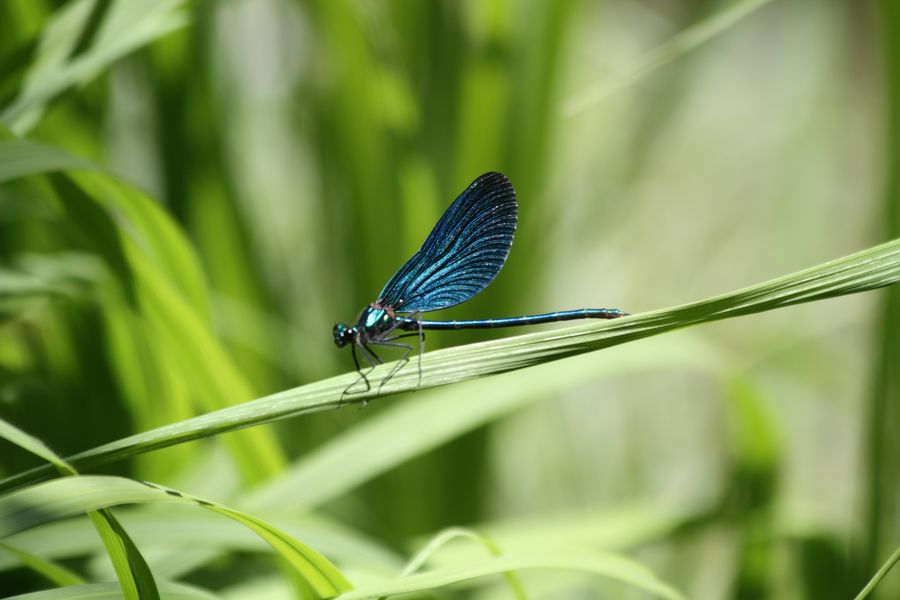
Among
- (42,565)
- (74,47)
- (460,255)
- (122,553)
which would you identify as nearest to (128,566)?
(122,553)

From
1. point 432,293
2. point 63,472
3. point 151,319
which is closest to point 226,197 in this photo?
point 151,319

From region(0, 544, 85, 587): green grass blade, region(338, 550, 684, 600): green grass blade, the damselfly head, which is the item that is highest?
the damselfly head

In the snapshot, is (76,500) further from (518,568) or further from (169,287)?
(169,287)

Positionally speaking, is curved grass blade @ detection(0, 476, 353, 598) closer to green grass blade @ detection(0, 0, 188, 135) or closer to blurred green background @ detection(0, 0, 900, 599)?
blurred green background @ detection(0, 0, 900, 599)

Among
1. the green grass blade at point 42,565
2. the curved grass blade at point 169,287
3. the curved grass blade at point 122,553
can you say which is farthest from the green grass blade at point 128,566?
the curved grass blade at point 169,287

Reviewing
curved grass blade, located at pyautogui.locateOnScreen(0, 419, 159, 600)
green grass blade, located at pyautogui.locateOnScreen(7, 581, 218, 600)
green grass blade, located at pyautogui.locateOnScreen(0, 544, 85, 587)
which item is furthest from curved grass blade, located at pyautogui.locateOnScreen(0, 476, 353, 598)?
green grass blade, located at pyautogui.locateOnScreen(0, 544, 85, 587)

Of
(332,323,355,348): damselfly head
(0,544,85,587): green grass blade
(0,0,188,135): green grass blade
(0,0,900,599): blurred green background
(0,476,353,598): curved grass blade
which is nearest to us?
(0,476,353,598): curved grass blade

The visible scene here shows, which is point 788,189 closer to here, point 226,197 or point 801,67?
point 801,67
